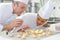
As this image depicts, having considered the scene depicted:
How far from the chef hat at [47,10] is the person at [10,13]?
20 cm

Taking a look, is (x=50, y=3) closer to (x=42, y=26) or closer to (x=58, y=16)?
(x=58, y=16)

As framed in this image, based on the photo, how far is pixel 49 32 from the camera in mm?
1545

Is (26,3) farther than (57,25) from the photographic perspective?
No

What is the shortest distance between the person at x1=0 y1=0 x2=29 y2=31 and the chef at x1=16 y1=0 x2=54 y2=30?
74mm

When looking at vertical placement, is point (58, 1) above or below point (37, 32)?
above

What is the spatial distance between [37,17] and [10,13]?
11.8 inches

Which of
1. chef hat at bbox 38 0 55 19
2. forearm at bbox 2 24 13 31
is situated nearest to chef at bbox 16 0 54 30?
chef hat at bbox 38 0 55 19

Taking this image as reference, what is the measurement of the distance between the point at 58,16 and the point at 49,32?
207mm

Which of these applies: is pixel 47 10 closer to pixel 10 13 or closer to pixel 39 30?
pixel 39 30

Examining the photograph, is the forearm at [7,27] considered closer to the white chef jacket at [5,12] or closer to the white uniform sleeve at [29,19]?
the white chef jacket at [5,12]

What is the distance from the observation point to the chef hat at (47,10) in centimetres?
144

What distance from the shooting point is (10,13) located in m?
1.45

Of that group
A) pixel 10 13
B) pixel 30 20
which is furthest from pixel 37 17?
pixel 10 13

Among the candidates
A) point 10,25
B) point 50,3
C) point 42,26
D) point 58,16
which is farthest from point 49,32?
point 10,25
